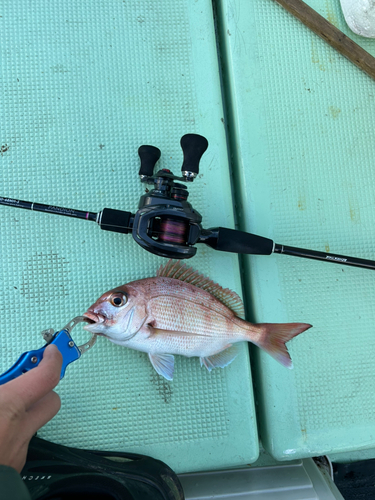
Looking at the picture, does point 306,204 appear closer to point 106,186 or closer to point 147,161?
point 147,161

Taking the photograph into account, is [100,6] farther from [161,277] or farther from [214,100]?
[161,277]

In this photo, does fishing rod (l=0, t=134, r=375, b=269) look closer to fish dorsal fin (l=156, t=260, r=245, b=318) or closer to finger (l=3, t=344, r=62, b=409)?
fish dorsal fin (l=156, t=260, r=245, b=318)

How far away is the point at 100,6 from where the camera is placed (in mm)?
1401

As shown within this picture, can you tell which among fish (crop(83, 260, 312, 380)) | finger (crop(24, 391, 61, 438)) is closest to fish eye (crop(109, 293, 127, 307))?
fish (crop(83, 260, 312, 380))

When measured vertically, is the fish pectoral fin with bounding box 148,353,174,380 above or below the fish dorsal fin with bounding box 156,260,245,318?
below

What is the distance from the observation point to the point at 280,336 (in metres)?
1.22

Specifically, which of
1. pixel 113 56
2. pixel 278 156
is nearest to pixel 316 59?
pixel 278 156

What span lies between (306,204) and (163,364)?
0.81 m

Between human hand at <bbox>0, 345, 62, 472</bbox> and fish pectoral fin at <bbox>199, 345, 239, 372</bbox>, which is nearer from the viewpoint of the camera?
human hand at <bbox>0, 345, 62, 472</bbox>

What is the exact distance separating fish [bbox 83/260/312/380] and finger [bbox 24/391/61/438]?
264 millimetres

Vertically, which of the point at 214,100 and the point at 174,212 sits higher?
the point at 214,100

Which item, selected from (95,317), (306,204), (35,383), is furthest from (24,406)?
(306,204)

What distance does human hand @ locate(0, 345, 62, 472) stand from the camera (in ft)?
2.41

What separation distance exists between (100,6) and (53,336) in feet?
4.07
